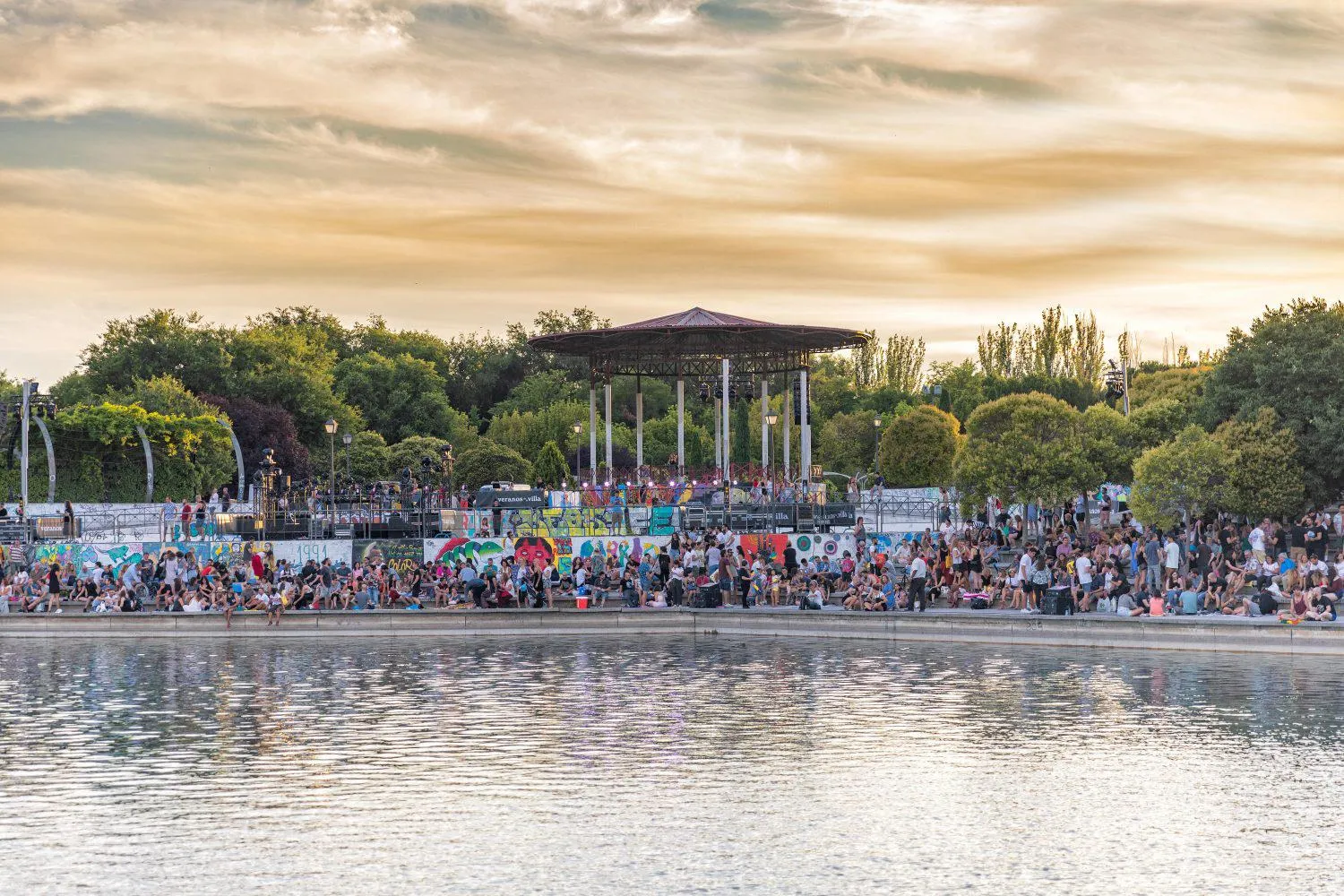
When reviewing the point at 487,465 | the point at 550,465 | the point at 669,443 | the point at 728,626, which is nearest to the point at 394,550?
the point at 728,626

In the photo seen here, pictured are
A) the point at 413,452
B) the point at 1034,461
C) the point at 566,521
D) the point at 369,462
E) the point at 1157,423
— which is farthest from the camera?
the point at 369,462

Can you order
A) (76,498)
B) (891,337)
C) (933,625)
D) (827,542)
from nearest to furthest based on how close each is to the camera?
(933,625)
(827,542)
(76,498)
(891,337)

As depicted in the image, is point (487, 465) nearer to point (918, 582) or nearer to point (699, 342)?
point (699, 342)

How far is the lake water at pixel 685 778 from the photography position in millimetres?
10680

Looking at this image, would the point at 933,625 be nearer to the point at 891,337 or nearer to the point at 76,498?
the point at 76,498

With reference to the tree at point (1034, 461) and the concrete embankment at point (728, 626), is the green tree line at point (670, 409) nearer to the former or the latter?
the tree at point (1034, 461)

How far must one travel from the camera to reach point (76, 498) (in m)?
61.0

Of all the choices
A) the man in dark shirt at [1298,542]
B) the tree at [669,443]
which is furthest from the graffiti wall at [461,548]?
Result: the tree at [669,443]

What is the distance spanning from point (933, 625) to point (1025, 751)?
464 inches

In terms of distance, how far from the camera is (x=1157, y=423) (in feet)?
166

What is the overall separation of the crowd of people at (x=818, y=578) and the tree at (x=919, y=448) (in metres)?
35.3

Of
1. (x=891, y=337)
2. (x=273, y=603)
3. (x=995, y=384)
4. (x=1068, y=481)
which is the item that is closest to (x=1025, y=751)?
(x=273, y=603)

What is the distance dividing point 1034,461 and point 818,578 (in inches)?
477

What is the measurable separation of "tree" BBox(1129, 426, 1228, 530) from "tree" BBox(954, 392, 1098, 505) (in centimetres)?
547
